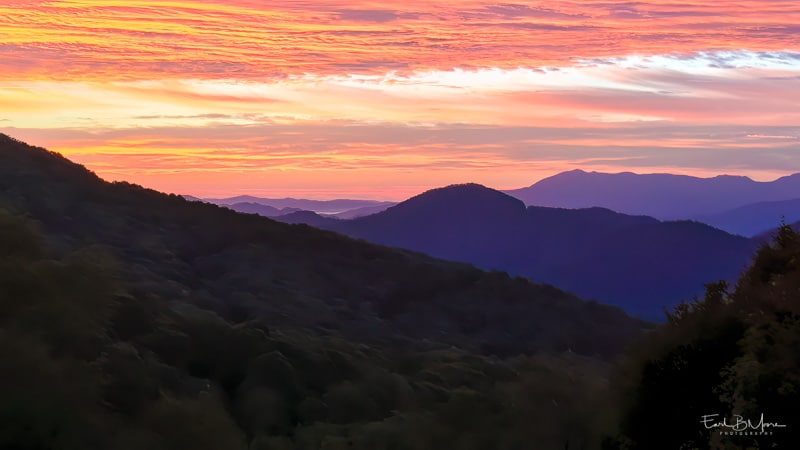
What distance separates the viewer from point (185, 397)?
8300 cm

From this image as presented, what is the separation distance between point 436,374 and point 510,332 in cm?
6684

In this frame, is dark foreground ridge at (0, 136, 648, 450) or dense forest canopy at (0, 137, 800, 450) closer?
dense forest canopy at (0, 137, 800, 450)

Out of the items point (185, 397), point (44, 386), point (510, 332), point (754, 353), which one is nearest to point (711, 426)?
point (754, 353)

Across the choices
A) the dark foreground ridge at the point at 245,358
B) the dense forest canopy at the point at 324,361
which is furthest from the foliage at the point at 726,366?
the dark foreground ridge at the point at 245,358
